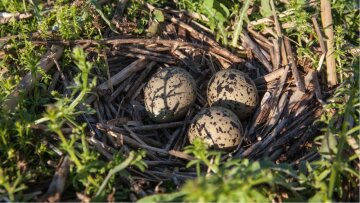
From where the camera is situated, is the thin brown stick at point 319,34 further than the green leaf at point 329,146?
Yes

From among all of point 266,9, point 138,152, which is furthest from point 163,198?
point 266,9

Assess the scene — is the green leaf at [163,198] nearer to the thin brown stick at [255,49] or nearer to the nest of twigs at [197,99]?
the nest of twigs at [197,99]

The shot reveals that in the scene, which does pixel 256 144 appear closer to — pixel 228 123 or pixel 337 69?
pixel 228 123

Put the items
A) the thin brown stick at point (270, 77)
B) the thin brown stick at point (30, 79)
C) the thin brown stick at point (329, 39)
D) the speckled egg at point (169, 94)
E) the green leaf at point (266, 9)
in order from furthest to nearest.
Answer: the green leaf at point (266, 9) < the thin brown stick at point (270, 77) < the thin brown stick at point (329, 39) < the speckled egg at point (169, 94) < the thin brown stick at point (30, 79)

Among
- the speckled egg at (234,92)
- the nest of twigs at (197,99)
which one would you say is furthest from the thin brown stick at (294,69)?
the speckled egg at (234,92)

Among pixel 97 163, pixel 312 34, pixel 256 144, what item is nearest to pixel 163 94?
pixel 256 144

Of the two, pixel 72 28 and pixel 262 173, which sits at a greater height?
pixel 72 28
